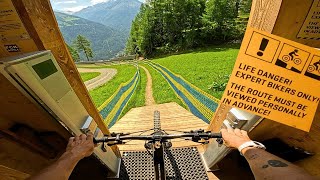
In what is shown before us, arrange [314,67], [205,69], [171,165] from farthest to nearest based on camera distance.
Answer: [205,69]
[171,165]
[314,67]

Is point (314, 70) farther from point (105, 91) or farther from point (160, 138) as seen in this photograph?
point (105, 91)

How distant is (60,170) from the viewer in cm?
181

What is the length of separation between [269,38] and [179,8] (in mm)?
47476

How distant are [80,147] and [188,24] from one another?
47336mm

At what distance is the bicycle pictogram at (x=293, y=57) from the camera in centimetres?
Result: 137

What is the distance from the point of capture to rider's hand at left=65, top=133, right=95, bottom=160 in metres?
2.08

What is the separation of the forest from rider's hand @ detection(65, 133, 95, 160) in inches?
1658

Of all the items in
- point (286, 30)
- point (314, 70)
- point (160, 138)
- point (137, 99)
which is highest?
point (286, 30)

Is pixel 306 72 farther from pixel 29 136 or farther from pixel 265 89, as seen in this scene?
pixel 29 136

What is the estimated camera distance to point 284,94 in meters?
1.47

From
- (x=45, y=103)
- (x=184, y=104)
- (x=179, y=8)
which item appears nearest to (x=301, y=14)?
(x=45, y=103)

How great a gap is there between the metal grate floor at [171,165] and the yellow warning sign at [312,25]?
2809 mm

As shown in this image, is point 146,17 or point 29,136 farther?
point 146,17

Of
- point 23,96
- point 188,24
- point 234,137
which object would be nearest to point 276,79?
point 234,137
